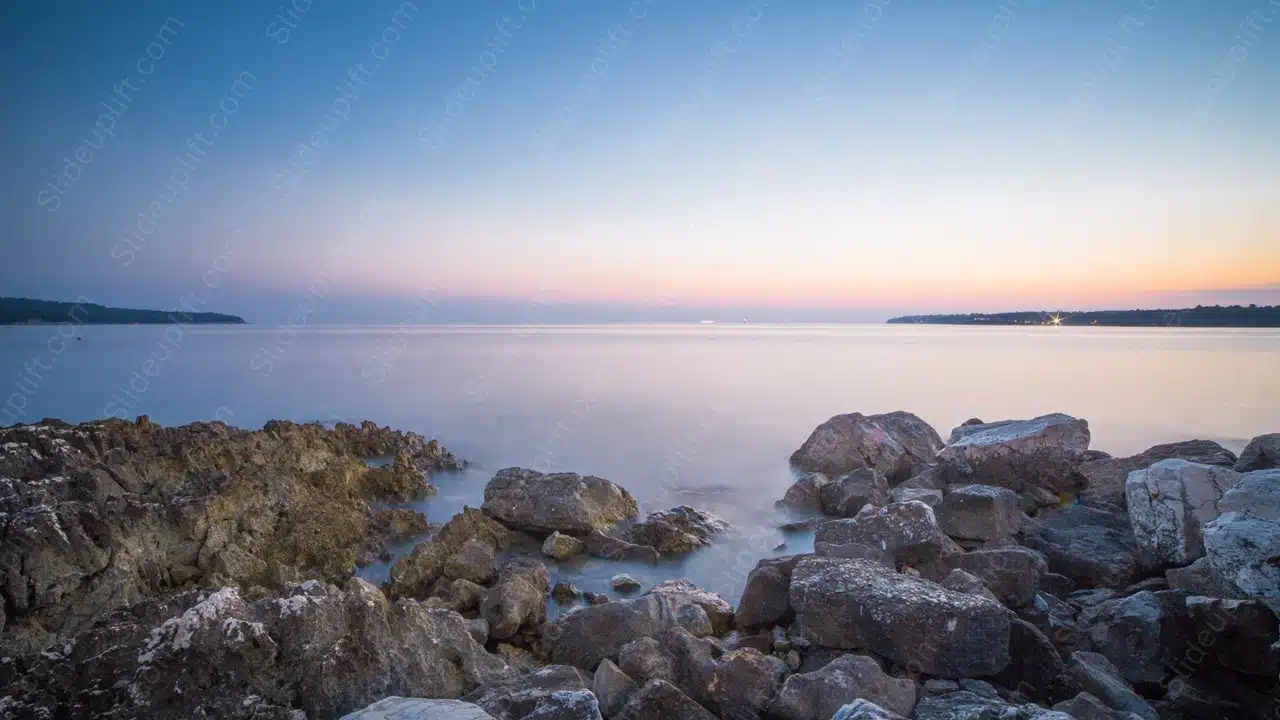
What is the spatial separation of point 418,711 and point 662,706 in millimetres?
1954

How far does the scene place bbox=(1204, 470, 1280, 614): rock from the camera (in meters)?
5.97

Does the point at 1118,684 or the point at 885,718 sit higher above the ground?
the point at 885,718

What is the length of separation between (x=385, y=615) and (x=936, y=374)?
40.8 m

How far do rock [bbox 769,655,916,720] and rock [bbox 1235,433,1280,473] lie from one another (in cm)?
919

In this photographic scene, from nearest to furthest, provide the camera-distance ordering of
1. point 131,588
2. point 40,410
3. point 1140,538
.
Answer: point 131,588
point 1140,538
point 40,410

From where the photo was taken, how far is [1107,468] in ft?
40.8

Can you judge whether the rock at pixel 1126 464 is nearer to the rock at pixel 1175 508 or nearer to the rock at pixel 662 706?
the rock at pixel 1175 508

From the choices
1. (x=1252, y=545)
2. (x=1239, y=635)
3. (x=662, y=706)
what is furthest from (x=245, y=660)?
(x=1252, y=545)

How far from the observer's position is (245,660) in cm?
420

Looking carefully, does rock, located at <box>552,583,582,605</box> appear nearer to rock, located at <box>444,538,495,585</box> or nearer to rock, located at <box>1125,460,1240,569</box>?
rock, located at <box>444,538,495,585</box>

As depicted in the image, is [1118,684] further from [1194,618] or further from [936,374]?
[936,374]

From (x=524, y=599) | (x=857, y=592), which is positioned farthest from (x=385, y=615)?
(x=857, y=592)

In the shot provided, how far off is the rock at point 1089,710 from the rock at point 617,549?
582cm

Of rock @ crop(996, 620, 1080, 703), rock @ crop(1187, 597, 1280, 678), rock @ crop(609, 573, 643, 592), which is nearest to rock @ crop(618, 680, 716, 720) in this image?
rock @ crop(996, 620, 1080, 703)
